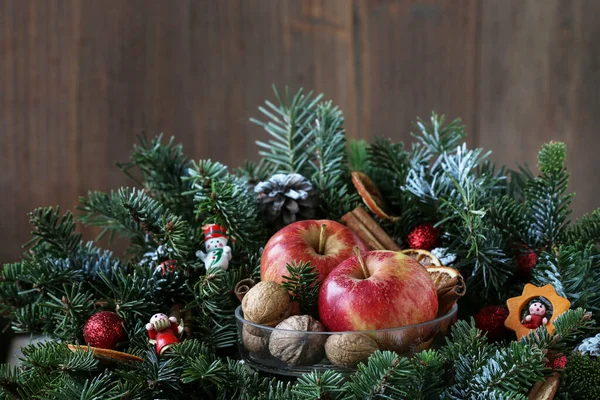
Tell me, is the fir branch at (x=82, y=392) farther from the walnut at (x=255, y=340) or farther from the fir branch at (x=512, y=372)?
the fir branch at (x=512, y=372)

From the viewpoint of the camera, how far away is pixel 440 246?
740 millimetres

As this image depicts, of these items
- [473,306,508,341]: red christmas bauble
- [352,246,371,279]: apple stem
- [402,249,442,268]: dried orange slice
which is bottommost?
[473,306,508,341]: red christmas bauble

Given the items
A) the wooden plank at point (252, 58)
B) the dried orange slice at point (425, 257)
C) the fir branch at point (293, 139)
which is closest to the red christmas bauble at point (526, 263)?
the dried orange slice at point (425, 257)

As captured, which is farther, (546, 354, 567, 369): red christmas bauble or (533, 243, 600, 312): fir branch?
(533, 243, 600, 312): fir branch

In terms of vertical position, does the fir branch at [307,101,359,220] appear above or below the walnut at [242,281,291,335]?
above

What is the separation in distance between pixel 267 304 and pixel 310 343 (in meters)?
0.06

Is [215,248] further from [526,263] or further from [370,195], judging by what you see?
[526,263]

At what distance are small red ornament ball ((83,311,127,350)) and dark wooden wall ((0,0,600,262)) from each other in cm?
73

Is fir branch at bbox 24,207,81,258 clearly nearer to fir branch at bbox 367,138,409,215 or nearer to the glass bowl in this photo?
the glass bowl

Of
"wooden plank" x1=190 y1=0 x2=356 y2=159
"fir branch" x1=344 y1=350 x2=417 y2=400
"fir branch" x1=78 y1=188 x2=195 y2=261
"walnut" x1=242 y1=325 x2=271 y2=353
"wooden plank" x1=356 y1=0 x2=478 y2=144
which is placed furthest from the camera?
"wooden plank" x1=356 y1=0 x2=478 y2=144

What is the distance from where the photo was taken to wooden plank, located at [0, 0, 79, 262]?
47.5 inches

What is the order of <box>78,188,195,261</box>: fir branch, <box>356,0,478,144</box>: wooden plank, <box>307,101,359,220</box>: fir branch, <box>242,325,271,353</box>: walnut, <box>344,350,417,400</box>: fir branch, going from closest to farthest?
<box>344,350,417,400</box>: fir branch, <box>242,325,271,353</box>: walnut, <box>78,188,195,261</box>: fir branch, <box>307,101,359,220</box>: fir branch, <box>356,0,478,144</box>: wooden plank

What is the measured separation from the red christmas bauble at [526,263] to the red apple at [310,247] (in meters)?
0.18

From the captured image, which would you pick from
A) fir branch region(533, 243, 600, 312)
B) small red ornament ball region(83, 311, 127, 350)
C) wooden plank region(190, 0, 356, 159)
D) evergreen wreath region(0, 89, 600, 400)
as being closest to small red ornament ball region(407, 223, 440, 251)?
evergreen wreath region(0, 89, 600, 400)
